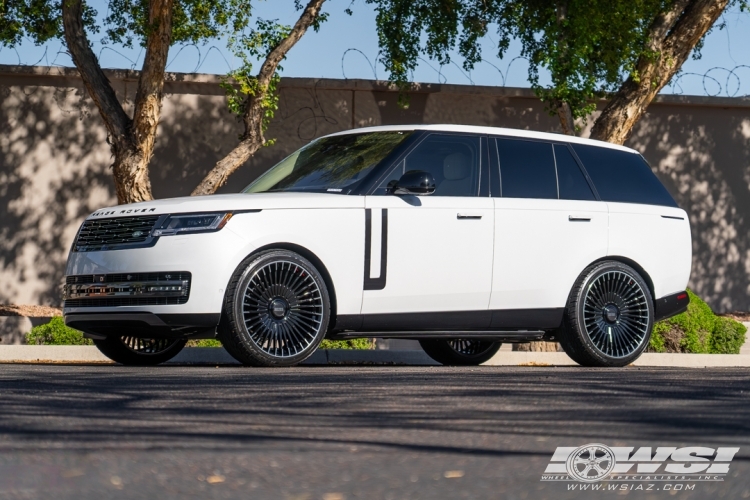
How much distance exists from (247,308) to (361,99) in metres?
9.65

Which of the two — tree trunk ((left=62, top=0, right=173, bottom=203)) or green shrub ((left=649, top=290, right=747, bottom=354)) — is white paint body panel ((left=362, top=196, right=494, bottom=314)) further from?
tree trunk ((left=62, top=0, right=173, bottom=203))

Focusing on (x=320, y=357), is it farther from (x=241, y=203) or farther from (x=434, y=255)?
(x=241, y=203)

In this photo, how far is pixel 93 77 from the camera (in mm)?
14781

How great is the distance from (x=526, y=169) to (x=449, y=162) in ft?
2.27

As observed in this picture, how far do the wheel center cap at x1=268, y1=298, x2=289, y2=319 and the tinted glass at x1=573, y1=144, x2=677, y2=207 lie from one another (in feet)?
10.1

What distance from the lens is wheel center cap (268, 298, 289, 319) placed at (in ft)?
28.1

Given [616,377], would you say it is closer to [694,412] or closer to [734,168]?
[694,412]

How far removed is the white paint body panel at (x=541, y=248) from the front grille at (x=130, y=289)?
2508 mm

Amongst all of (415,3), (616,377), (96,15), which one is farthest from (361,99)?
(616,377)

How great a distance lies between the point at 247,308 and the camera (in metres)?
8.52

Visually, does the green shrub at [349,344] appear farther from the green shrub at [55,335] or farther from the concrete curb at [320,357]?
the green shrub at [55,335]

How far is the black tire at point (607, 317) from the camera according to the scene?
978cm


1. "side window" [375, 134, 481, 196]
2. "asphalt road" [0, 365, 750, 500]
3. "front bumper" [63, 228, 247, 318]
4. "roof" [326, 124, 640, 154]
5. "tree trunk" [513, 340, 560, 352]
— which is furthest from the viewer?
"tree trunk" [513, 340, 560, 352]

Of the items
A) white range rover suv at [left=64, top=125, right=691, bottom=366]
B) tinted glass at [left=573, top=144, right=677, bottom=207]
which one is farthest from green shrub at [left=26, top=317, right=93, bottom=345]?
tinted glass at [left=573, top=144, right=677, bottom=207]
